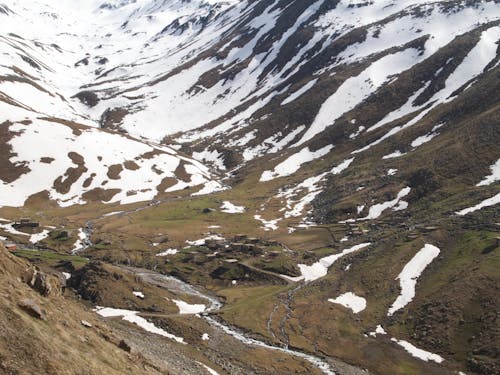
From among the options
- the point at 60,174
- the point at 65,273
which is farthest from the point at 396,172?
the point at 60,174

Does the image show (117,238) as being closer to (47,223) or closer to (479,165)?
(47,223)

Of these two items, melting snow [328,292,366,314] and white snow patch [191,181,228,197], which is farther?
white snow patch [191,181,228,197]

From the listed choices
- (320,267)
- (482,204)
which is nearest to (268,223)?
(320,267)

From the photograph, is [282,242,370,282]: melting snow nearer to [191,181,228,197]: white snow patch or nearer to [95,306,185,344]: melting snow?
[95,306,185,344]: melting snow

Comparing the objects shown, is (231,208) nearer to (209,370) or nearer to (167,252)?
(167,252)

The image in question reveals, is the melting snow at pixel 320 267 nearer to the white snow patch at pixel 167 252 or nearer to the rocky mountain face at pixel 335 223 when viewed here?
the rocky mountain face at pixel 335 223

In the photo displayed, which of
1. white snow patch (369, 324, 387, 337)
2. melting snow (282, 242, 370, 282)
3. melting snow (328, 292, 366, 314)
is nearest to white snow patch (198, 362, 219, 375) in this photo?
white snow patch (369, 324, 387, 337)
